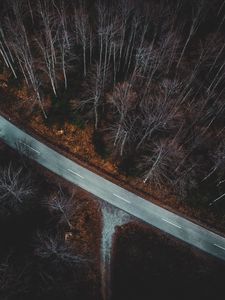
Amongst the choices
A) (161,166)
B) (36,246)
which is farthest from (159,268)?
(36,246)

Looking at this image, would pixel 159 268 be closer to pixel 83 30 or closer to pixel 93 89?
pixel 93 89

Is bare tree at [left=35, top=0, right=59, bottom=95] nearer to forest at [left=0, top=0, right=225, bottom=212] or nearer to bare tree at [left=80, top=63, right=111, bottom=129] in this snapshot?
forest at [left=0, top=0, right=225, bottom=212]

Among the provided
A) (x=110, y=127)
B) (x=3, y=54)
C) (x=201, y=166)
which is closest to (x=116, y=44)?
(x=110, y=127)

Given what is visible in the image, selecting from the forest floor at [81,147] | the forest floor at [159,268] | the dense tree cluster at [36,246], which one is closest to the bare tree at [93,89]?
the forest floor at [81,147]

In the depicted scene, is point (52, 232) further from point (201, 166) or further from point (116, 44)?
point (116, 44)

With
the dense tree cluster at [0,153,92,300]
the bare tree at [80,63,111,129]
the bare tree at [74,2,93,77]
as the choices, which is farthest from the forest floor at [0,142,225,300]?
the bare tree at [74,2,93,77]

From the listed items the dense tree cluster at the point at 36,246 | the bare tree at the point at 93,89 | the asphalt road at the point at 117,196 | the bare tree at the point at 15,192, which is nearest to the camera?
the dense tree cluster at the point at 36,246

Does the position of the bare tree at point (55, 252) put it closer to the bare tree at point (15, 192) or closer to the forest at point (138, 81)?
the bare tree at point (15, 192)
